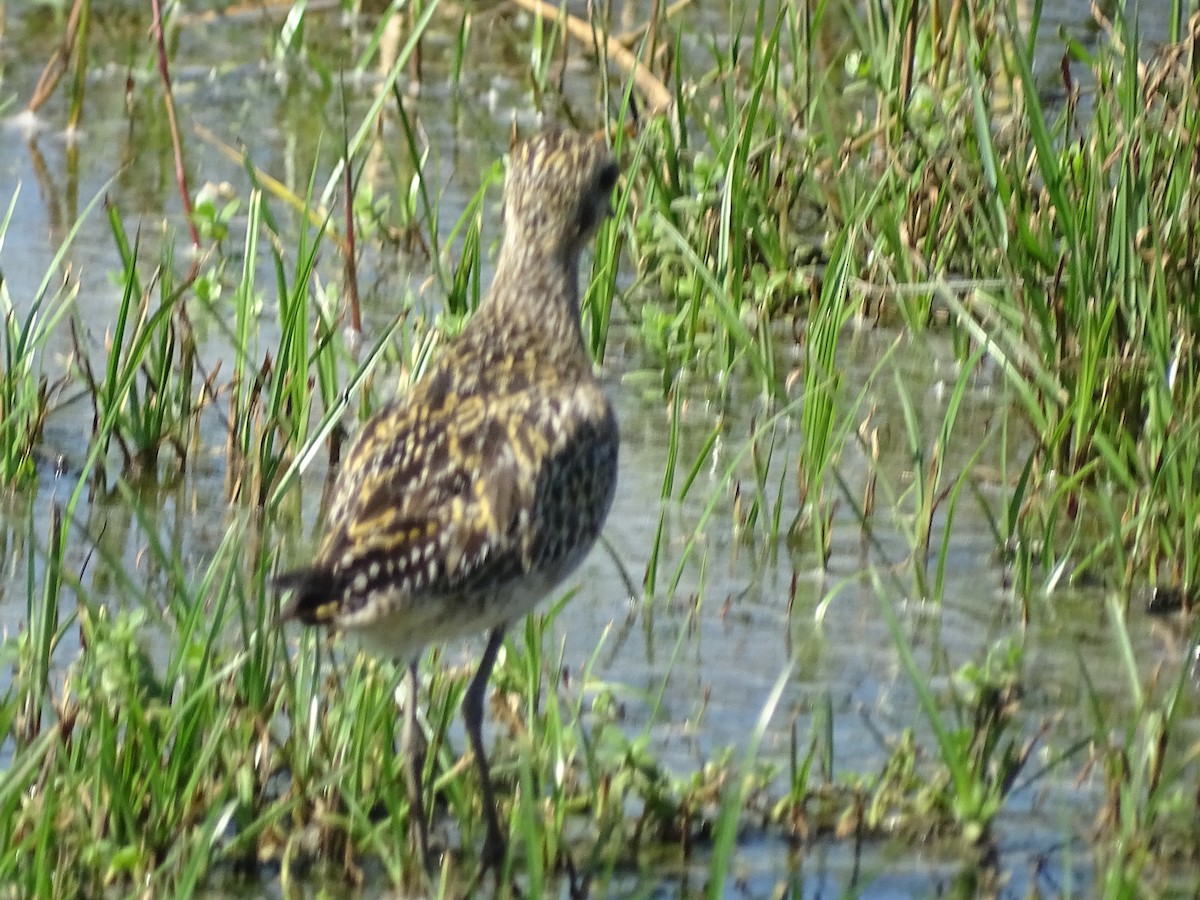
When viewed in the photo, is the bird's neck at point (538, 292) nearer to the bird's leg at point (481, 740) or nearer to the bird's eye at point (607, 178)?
the bird's eye at point (607, 178)

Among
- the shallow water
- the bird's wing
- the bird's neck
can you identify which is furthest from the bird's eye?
the shallow water

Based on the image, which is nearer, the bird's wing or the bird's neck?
A: the bird's wing

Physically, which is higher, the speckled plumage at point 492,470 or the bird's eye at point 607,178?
the bird's eye at point 607,178

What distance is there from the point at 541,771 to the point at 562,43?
5.01m

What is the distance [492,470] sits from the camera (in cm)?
429

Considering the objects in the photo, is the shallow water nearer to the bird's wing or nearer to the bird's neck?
the bird's wing

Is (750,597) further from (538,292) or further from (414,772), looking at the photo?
(414,772)

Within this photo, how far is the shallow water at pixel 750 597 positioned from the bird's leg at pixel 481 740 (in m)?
0.27

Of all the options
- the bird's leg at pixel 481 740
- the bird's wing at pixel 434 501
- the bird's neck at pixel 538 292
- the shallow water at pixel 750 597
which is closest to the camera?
the bird's wing at pixel 434 501

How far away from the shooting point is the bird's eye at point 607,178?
5056 millimetres

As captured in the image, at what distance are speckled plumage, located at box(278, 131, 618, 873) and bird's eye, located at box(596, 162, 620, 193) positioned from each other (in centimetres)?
3

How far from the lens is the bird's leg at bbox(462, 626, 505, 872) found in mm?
4316

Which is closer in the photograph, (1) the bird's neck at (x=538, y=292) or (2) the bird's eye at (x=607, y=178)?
(1) the bird's neck at (x=538, y=292)

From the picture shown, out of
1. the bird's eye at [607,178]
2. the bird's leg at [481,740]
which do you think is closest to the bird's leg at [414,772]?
the bird's leg at [481,740]
